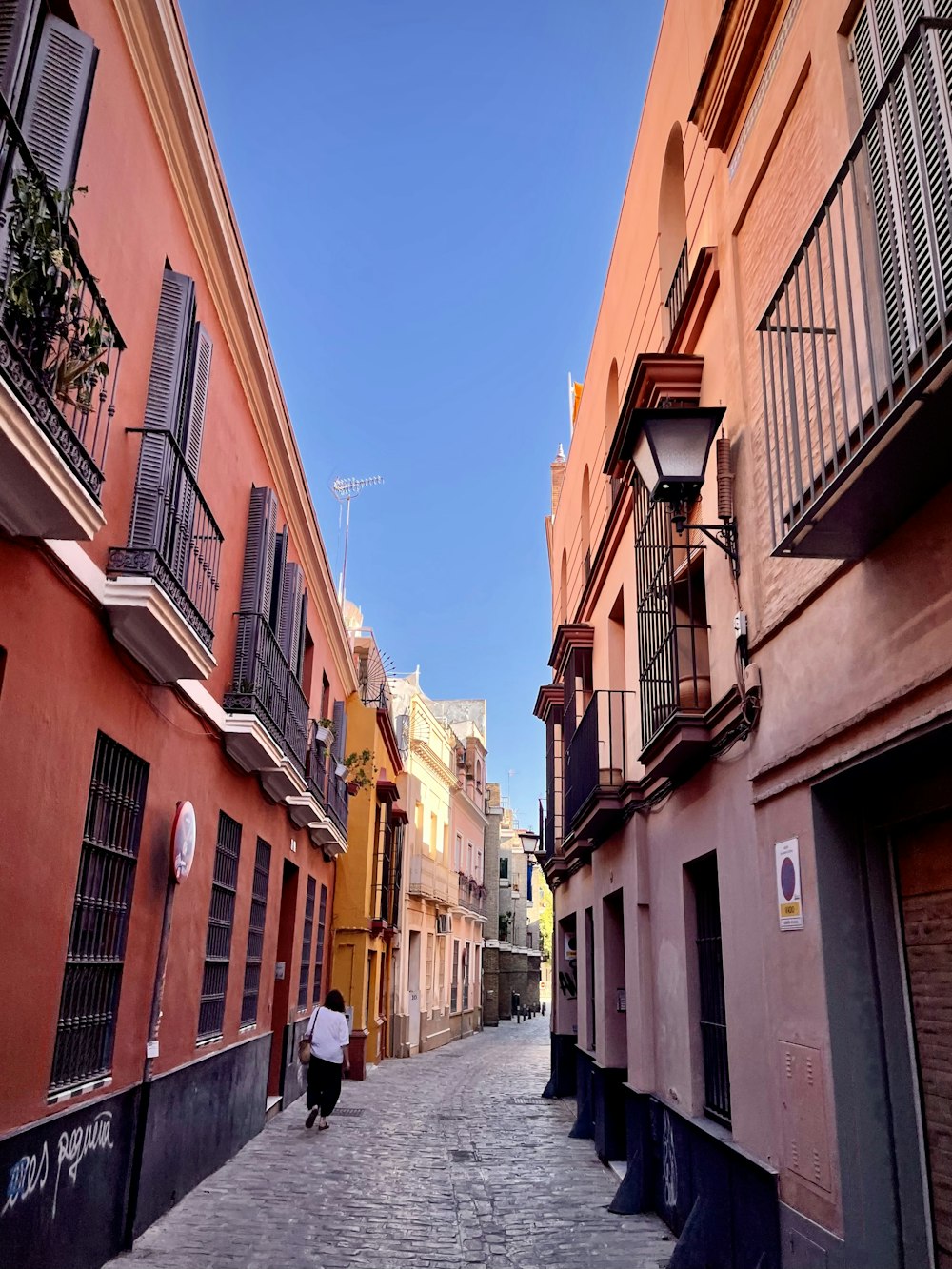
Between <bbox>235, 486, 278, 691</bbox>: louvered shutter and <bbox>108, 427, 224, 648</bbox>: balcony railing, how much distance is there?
84.9 inches

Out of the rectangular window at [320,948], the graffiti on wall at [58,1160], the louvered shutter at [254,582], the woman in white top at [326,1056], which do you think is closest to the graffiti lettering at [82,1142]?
the graffiti on wall at [58,1160]

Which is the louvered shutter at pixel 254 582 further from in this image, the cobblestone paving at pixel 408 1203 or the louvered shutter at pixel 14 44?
the louvered shutter at pixel 14 44

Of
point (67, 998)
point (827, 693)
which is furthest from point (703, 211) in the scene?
point (67, 998)

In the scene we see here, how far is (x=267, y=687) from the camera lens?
10.7 m

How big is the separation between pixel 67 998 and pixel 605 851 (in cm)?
642

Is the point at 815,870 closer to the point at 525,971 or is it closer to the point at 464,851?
the point at 464,851

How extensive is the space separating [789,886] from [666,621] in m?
3.03

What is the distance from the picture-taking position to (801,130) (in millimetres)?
5516

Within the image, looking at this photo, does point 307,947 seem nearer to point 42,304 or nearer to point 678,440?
point 678,440

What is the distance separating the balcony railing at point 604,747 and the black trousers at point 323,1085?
13.2ft

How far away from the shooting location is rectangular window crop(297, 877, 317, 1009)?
15.7m

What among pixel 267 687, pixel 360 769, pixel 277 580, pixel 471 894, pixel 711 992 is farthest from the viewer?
pixel 471 894

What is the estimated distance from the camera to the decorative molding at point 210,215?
21.2 ft

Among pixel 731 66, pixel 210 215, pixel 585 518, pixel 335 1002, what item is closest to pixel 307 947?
pixel 335 1002
